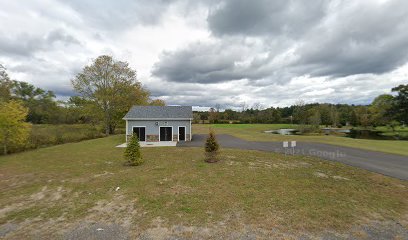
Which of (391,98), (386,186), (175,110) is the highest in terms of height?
(391,98)

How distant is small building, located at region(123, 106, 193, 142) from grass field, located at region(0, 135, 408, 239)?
12.9 metres

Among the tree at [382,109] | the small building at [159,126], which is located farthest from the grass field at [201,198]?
the tree at [382,109]

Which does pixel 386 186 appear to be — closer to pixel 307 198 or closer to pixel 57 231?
pixel 307 198

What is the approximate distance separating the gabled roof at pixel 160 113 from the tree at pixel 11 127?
9.37 m

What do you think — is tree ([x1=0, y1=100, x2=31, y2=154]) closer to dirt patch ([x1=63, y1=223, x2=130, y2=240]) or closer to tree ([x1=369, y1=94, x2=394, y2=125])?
dirt patch ([x1=63, y1=223, x2=130, y2=240])

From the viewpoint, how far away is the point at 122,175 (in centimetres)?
1019

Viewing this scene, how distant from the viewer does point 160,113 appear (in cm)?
2586

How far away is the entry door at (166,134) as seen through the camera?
25078 millimetres

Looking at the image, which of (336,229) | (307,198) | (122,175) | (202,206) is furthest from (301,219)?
(122,175)

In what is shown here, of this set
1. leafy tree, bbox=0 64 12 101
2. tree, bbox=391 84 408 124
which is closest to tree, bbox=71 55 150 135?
leafy tree, bbox=0 64 12 101

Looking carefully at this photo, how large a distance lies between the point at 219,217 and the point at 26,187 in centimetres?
878

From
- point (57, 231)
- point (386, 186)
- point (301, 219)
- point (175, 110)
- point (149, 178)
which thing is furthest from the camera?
point (175, 110)

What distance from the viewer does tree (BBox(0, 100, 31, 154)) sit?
1730 cm

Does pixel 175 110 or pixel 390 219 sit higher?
pixel 175 110
